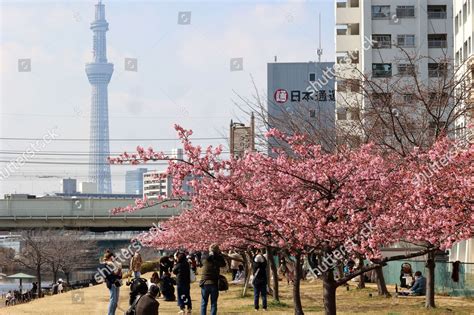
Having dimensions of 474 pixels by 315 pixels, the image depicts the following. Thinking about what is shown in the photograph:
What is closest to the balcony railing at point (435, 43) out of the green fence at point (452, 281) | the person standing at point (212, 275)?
the green fence at point (452, 281)

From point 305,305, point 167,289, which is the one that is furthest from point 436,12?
point 305,305

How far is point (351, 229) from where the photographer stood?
16969 mm

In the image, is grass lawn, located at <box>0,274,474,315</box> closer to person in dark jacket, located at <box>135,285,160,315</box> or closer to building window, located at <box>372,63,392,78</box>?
person in dark jacket, located at <box>135,285,160,315</box>

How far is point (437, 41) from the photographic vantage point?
256 ft

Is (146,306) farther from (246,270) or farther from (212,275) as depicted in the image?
(246,270)

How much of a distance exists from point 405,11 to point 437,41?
12.0 ft

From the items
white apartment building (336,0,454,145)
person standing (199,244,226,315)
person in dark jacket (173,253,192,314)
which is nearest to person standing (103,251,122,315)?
person standing (199,244,226,315)

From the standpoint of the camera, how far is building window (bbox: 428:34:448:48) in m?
77.7

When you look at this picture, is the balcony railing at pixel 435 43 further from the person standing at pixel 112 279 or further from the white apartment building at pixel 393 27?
the person standing at pixel 112 279

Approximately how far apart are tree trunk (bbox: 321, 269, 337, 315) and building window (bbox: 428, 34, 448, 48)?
6221cm

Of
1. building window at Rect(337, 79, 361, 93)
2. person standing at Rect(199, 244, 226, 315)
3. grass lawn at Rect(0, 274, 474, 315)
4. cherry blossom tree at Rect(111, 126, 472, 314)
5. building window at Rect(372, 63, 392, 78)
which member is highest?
building window at Rect(372, 63, 392, 78)

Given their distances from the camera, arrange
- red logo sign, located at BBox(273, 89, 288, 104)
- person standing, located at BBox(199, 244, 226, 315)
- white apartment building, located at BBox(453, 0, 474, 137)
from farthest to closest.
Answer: red logo sign, located at BBox(273, 89, 288, 104)
white apartment building, located at BBox(453, 0, 474, 137)
person standing, located at BBox(199, 244, 226, 315)

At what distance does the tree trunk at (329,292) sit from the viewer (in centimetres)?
1808

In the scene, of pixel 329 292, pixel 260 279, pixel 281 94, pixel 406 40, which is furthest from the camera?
pixel 281 94
